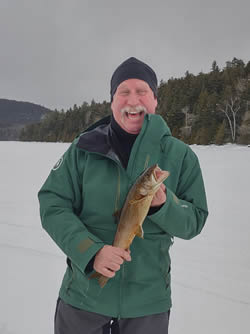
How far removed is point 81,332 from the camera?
1.76m

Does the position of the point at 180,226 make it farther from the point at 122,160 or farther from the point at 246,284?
the point at 246,284

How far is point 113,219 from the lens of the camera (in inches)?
69.5

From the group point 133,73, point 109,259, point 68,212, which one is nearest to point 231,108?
point 133,73

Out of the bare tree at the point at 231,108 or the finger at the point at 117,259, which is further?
the bare tree at the point at 231,108

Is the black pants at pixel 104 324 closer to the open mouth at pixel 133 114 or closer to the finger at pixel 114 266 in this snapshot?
the finger at pixel 114 266

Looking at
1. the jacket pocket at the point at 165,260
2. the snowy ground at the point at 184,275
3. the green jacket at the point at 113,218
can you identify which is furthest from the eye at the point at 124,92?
the snowy ground at the point at 184,275

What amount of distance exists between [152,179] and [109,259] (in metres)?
0.50

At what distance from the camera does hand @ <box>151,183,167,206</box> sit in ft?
5.21

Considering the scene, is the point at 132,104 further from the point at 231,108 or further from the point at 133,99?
the point at 231,108

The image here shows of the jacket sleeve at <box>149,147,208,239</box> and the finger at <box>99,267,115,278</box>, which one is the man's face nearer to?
the jacket sleeve at <box>149,147,208,239</box>

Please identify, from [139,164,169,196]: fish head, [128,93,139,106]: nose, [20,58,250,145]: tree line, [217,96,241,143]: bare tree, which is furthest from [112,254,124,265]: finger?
[217,96,241,143]: bare tree

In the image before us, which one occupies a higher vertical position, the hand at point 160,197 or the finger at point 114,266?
the hand at point 160,197

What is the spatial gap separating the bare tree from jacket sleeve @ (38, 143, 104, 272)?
142ft

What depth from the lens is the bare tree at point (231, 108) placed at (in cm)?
4296
